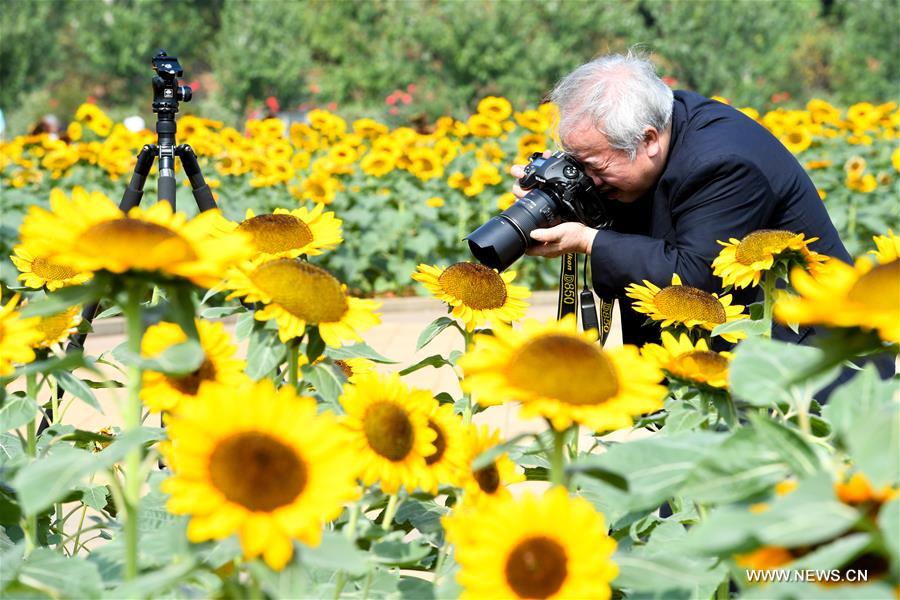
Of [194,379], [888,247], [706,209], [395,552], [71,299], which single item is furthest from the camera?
[706,209]

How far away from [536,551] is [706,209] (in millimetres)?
1984

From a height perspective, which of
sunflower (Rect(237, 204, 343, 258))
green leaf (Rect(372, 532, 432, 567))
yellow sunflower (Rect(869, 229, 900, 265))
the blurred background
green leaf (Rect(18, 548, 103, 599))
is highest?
the blurred background

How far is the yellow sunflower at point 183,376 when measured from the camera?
1.35 m

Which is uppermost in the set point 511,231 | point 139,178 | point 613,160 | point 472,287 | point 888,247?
point 139,178

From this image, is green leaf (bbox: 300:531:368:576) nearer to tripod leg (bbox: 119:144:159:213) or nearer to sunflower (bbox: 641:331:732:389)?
sunflower (bbox: 641:331:732:389)

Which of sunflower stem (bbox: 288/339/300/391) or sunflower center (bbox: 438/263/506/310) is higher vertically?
sunflower center (bbox: 438/263/506/310)

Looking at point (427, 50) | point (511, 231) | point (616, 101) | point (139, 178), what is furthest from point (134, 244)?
point (427, 50)

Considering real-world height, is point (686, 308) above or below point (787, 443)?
above

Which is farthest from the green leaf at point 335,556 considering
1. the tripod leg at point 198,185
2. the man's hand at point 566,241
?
the tripod leg at point 198,185

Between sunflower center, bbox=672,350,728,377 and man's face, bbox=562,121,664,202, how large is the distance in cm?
151

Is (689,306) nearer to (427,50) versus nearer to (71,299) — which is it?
(71,299)

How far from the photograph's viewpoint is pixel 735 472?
3.43 ft

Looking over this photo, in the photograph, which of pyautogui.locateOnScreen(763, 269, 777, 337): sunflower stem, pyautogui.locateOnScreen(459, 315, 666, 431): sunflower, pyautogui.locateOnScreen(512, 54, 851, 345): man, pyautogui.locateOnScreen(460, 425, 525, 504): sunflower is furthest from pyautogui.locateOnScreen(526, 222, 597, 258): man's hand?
pyautogui.locateOnScreen(459, 315, 666, 431): sunflower

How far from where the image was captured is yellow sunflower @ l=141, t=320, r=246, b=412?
1.35 m
